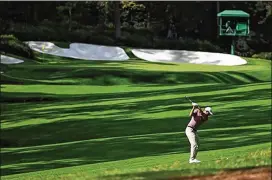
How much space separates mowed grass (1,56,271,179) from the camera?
1158 cm

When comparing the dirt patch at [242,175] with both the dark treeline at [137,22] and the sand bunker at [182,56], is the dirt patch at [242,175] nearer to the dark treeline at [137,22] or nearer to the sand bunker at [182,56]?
the sand bunker at [182,56]

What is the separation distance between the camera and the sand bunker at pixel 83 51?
47000mm

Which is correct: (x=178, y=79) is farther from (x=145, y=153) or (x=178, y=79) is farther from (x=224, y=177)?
(x=224, y=177)

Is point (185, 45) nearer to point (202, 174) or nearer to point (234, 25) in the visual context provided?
point (234, 25)

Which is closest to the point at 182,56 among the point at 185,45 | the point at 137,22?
the point at 185,45

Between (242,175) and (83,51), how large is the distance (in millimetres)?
41679

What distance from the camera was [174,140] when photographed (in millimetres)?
15492

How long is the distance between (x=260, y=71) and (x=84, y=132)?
21.2 meters

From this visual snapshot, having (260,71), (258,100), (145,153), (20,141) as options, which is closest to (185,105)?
(258,100)

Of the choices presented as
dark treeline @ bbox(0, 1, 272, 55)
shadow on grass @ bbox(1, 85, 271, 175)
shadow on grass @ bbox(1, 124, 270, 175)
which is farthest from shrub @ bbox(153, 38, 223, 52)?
shadow on grass @ bbox(1, 124, 270, 175)

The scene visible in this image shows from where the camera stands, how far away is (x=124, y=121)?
65.8ft

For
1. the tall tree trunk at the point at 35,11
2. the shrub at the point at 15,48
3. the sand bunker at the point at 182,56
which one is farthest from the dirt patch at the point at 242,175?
the tall tree trunk at the point at 35,11

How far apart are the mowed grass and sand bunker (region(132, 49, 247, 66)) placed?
7400mm

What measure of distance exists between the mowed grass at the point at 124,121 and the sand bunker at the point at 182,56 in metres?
7.40
